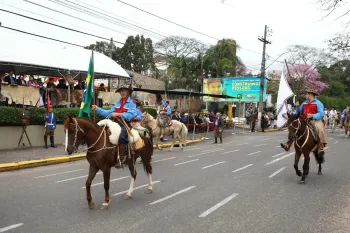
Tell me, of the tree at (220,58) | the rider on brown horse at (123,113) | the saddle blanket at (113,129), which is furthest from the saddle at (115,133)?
the tree at (220,58)

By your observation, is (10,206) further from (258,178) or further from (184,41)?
(184,41)

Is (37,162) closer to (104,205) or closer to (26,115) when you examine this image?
(26,115)

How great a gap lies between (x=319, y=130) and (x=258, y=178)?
7.47ft

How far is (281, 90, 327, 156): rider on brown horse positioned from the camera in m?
10.0

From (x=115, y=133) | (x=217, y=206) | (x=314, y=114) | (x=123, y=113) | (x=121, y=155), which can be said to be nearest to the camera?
(x=217, y=206)

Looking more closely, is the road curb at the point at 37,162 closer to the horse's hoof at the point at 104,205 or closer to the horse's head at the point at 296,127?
the horse's hoof at the point at 104,205

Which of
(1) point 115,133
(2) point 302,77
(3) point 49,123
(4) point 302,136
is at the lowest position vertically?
(3) point 49,123

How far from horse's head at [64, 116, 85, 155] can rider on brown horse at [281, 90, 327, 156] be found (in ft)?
19.9

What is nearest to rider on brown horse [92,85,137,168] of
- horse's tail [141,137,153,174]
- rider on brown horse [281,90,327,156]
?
horse's tail [141,137,153,174]

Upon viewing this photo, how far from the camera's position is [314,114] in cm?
991

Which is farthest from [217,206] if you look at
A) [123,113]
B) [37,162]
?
[37,162]

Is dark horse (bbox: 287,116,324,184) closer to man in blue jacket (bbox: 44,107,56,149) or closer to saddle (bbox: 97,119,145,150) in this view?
saddle (bbox: 97,119,145,150)

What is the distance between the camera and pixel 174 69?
145 ft

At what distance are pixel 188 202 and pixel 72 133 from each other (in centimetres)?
279
